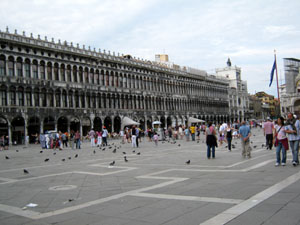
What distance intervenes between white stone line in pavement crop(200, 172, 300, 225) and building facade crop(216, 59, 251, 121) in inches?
3764

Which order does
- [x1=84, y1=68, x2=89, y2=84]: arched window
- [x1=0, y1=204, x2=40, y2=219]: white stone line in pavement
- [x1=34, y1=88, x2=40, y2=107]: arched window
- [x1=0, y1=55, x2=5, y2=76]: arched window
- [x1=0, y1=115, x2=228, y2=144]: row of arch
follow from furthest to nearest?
[x1=84, y1=68, x2=89, y2=84]: arched window < [x1=34, y1=88, x2=40, y2=107]: arched window < [x1=0, y1=115, x2=228, y2=144]: row of arch < [x1=0, y1=55, x2=5, y2=76]: arched window < [x1=0, y1=204, x2=40, y2=219]: white stone line in pavement

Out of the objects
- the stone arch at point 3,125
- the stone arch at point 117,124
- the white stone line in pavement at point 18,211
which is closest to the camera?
the white stone line in pavement at point 18,211

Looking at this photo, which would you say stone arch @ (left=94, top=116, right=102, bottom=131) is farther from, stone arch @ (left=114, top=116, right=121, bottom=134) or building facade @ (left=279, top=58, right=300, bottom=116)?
building facade @ (left=279, top=58, right=300, bottom=116)

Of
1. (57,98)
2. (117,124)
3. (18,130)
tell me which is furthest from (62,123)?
(117,124)

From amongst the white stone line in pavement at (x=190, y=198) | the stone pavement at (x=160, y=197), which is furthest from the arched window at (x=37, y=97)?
the white stone line in pavement at (x=190, y=198)

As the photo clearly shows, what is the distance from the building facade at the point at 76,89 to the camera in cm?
4422

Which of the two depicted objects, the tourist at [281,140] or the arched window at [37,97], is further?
the arched window at [37,97]

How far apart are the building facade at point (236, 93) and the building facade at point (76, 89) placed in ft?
95.3

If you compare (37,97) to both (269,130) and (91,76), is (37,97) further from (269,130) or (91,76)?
(269,130)

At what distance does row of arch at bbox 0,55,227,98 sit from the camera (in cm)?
4491

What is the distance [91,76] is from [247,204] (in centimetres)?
5159

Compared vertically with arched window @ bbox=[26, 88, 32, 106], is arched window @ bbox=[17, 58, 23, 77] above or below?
above

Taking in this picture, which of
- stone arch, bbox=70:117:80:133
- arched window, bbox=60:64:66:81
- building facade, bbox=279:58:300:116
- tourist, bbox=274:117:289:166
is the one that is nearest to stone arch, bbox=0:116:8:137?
stone arch, bbox=70:117:80:133

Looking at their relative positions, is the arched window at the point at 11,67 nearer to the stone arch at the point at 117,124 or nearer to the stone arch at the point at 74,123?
the stone arch at the point at 74,123
